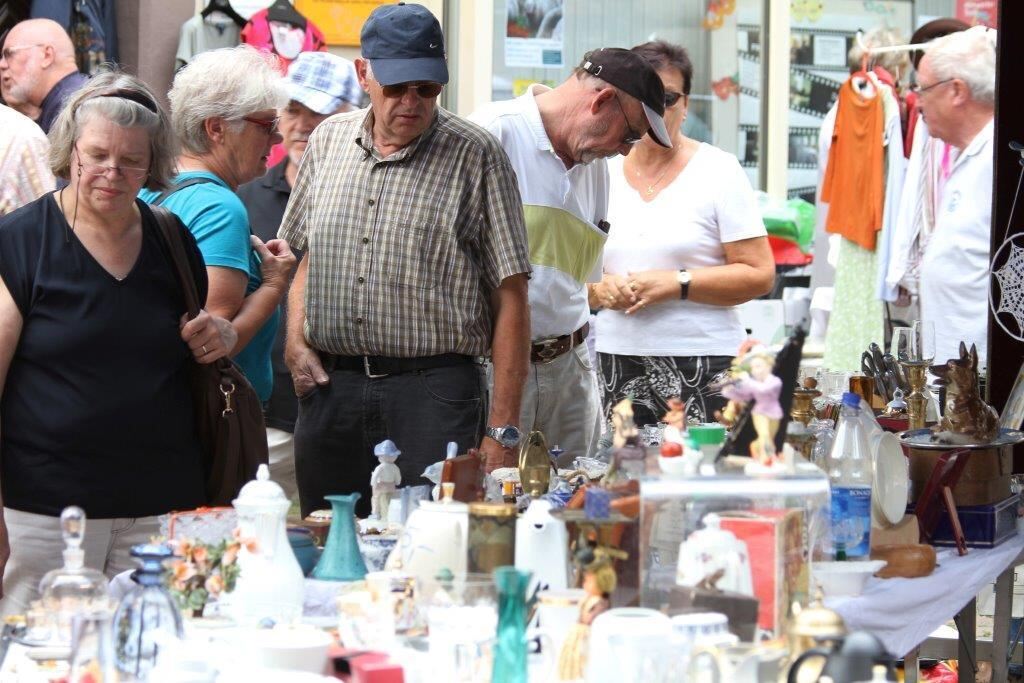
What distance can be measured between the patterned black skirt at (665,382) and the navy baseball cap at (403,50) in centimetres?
135

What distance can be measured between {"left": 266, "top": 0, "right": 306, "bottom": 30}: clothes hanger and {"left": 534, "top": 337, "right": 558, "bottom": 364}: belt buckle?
2798 mm

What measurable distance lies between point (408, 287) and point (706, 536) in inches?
63.6

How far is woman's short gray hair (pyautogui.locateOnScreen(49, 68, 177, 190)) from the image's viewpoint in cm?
288

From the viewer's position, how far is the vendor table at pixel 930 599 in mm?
2316

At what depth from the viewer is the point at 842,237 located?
7.46 meters

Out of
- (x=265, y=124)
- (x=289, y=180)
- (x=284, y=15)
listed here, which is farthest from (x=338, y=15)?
(x=265, y=124)

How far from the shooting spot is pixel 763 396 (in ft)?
6.79

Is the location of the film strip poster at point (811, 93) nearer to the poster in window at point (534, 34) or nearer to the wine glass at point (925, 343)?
the poster in window at point (534, 34)

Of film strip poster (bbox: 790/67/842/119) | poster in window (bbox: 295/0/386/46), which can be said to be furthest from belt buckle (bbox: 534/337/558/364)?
film strip poster (bbox: 790/67/842/119)

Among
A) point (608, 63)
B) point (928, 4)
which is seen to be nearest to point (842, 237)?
point (928, 4)

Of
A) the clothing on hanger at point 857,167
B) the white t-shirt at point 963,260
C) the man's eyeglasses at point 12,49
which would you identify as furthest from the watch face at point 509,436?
the clothing on hanger at point 857,167

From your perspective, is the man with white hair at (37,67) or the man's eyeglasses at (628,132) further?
the man with white hair at (37,67)

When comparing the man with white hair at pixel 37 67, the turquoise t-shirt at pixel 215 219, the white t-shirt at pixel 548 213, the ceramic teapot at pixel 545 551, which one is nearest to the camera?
the ceramic teapot at pixel 545 551

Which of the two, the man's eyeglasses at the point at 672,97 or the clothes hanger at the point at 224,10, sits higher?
the clothes hanger at the point at 224,10
